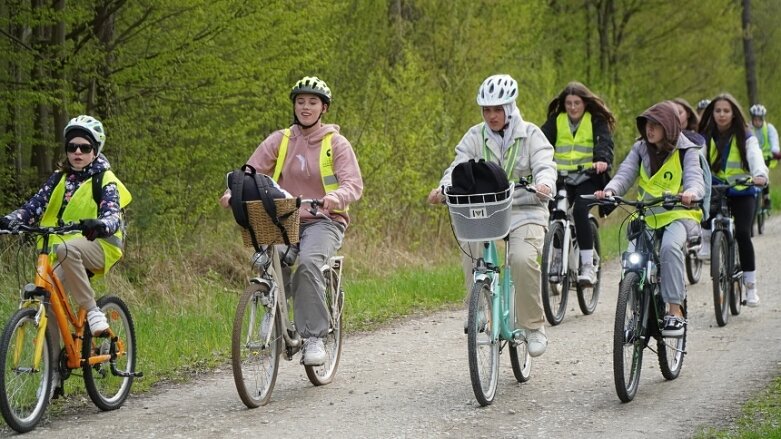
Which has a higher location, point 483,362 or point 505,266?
point 505,266

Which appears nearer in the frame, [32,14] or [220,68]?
[32,14]

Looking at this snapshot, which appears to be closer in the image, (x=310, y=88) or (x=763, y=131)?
(x=310, y=88)

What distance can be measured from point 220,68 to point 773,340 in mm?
6511

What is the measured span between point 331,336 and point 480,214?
1735 mm

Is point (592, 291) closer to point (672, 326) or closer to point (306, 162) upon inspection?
point (672, 326)

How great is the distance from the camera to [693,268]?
46.4 feet

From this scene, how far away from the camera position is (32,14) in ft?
39.7

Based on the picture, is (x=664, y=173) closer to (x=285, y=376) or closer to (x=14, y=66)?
(x=285, y=376)

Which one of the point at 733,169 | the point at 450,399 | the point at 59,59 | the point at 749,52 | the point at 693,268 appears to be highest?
the point at 749,52

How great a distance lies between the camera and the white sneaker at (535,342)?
309 inches

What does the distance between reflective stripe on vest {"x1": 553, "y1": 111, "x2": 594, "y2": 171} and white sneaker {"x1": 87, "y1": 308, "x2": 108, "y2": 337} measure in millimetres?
5622

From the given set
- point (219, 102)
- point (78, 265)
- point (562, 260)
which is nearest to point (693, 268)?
point (562, 260)

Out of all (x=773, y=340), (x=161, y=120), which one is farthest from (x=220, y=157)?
(x=773, y=340)

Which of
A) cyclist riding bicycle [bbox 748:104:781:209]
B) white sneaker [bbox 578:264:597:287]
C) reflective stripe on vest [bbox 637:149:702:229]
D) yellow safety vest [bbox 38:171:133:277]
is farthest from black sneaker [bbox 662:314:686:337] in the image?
cyclist riding bicycle [bbox 748:104:781:209]
